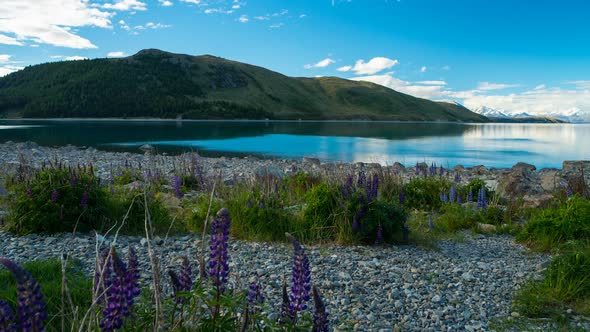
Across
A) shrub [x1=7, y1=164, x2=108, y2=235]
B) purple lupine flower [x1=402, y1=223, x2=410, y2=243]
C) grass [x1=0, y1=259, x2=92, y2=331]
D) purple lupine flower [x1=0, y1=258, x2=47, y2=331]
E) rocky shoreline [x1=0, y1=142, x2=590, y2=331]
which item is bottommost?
rocky shoreline [x1=0, y1=142, x2=590, y2=331]

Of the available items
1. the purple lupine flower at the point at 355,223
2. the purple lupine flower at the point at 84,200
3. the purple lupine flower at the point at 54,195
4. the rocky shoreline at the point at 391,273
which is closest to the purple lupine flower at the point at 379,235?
the rocky shoreline at the point at 391,273

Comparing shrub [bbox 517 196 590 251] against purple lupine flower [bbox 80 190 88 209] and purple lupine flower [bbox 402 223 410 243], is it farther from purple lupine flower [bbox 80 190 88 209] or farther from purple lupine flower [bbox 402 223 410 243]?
purple lupine flower [bbox 80 190 88 209]

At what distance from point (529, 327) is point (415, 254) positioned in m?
3.03

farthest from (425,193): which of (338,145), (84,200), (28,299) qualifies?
(338,145)

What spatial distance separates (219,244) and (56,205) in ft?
25.4

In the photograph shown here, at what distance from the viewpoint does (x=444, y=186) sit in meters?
13.3

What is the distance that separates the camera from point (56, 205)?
891cm

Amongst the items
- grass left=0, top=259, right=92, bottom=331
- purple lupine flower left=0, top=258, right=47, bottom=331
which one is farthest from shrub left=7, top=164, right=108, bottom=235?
purple lupine flower left=0, top=258, right=47, bottom=331

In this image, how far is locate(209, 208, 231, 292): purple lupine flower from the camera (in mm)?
2660

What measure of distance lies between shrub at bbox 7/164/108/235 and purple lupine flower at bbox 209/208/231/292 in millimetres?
7147

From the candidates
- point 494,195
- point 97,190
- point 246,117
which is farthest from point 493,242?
point 246,117

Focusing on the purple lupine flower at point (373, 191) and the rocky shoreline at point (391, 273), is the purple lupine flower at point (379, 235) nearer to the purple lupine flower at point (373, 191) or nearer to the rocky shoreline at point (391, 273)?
the rocky shoreline at point (391, 273)

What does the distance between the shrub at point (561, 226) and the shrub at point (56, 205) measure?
9.55 metres

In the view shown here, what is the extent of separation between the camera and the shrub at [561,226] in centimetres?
842
